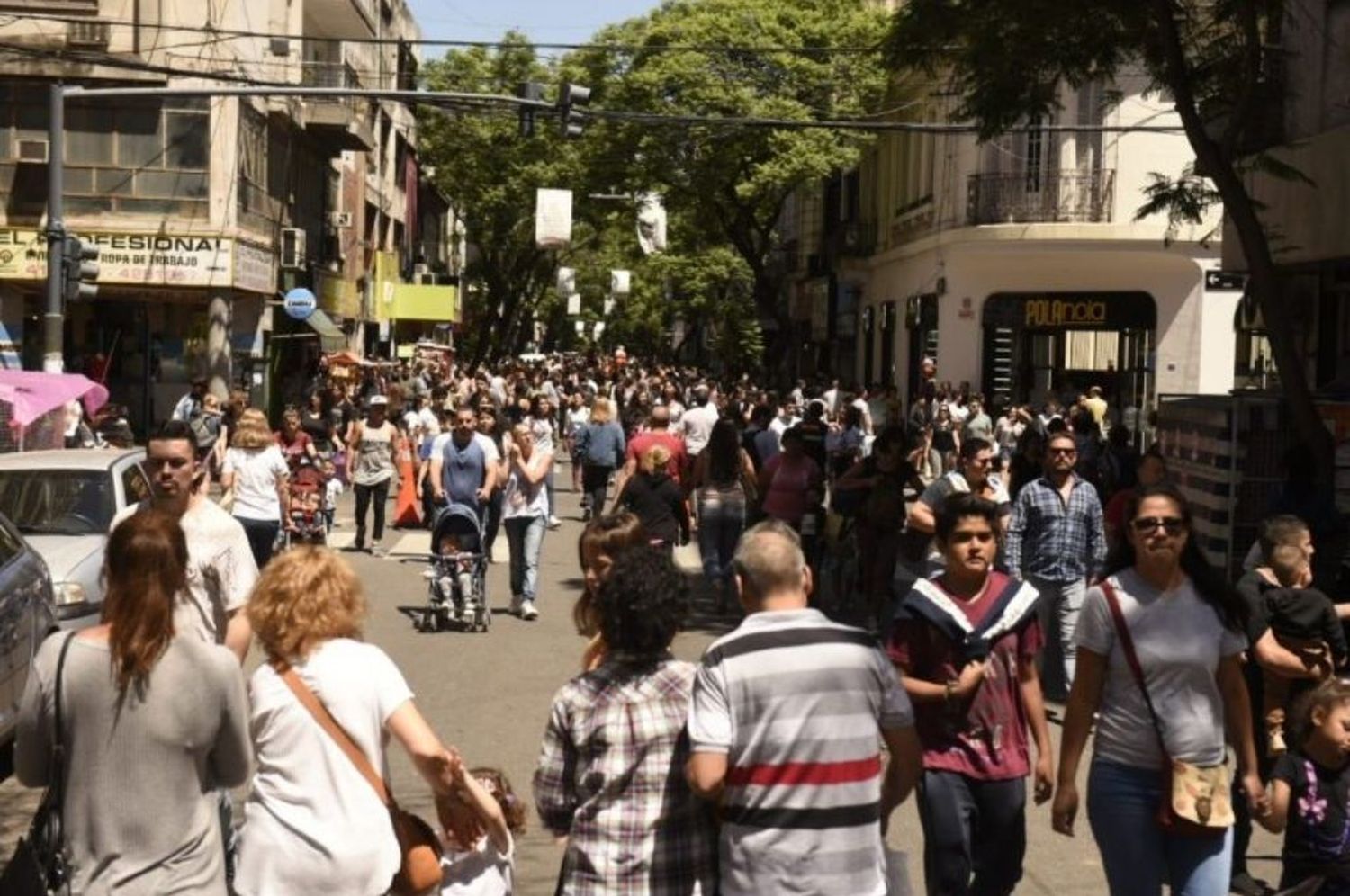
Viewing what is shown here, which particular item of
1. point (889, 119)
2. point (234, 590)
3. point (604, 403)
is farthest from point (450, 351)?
point (234, 590)

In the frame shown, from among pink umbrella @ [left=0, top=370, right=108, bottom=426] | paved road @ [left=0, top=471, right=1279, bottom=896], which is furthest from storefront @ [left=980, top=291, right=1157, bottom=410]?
pink umbrella @ [left=0, top=370, right=108, bottom=426]

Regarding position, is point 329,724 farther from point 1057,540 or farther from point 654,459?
point 654,459

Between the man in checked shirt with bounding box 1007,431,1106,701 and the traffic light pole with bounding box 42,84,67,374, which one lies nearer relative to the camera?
the man in checked shirt with bounding box 1007,431,1106,701

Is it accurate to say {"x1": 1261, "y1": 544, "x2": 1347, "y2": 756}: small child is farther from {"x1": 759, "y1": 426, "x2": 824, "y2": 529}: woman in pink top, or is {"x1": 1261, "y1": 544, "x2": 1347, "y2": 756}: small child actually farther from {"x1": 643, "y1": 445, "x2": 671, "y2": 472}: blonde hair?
{"x1": 759, "y1": 426, "x2": 824, "y2": 529}: woman in pink top

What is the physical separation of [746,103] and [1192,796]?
136 ft

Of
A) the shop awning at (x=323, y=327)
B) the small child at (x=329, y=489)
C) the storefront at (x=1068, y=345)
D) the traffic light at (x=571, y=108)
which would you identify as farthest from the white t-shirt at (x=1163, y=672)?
the shop awning at (x=323, y=327)

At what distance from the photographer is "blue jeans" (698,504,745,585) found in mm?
16469

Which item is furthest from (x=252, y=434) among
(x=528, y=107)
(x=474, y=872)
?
(x=528, y=107)

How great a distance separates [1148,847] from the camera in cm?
587

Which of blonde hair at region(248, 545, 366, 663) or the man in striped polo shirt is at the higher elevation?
blonde hair at region(248, 545, 366, 663)

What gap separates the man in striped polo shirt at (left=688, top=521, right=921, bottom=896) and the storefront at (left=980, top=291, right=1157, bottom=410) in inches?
1288

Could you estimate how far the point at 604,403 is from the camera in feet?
71.9

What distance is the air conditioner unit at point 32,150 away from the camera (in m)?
33.6

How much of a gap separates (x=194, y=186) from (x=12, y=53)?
372 centimetres
